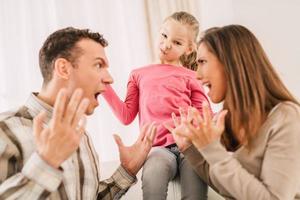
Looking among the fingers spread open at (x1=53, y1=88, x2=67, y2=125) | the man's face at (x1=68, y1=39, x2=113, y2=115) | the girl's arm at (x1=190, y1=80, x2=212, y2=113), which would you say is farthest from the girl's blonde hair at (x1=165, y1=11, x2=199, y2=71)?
the fingers spread open at (x1=53, y1=88, x2=67, y2=125)

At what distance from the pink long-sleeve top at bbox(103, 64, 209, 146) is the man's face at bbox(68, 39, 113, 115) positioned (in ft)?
1.17

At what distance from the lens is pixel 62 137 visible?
912 mm

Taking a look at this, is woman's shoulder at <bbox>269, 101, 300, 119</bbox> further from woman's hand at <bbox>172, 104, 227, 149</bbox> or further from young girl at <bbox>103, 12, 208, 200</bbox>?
young girl at <bbox>103, 12, 208, 200</bbox>

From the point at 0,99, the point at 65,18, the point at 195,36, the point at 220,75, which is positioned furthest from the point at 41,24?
the point at 220,75

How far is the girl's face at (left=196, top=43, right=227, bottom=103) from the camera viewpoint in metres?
1.31

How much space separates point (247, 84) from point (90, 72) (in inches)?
20.9

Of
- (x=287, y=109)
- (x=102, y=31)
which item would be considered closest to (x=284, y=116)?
(x=287, y=109)

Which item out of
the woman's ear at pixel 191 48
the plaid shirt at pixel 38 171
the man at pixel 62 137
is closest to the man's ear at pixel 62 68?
the man at pixel 62 137

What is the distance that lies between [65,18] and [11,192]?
131 centimetres

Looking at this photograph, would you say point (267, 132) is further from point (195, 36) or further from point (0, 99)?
point (0, 99)

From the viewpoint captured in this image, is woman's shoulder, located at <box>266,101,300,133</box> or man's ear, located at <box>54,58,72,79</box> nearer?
woman's shoulder, located at <box>266,101,300,133</box>

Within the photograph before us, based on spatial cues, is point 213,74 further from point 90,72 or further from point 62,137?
point 62,137

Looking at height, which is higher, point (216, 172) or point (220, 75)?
point (220, 75)

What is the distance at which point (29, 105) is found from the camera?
3.88ft
